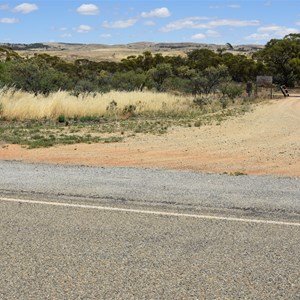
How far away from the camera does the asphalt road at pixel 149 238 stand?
13.8 feet

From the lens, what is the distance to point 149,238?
549cm

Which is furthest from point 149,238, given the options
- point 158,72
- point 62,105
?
point 158,72

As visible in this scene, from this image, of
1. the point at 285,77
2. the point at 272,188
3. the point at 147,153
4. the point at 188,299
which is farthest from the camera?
the point at 285,77

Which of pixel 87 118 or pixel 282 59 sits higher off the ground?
pixel 282 59

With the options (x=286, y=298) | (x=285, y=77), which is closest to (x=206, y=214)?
(x=286, y=298)

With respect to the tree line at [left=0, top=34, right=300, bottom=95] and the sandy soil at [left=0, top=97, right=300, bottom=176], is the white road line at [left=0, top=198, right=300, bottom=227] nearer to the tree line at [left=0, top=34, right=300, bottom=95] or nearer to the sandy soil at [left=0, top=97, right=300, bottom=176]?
the sandy soil at [left=0, top=97, right=300, bottom=176]

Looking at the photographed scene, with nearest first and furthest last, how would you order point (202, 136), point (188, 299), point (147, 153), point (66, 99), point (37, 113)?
point (188, 299), point (147, 153), point (202, 136), point (37, 113), point (66, 99)

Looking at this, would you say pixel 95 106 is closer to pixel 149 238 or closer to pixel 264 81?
pixel 149 238

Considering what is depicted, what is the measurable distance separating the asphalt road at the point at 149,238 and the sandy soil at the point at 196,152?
212 cm

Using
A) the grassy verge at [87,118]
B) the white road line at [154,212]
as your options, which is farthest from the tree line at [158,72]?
the white road line at [154,212]

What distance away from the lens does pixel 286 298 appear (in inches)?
157

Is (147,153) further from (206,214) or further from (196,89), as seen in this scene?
(196,89)

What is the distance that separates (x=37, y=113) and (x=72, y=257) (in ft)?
55.8

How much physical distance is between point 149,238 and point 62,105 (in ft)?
56.0
